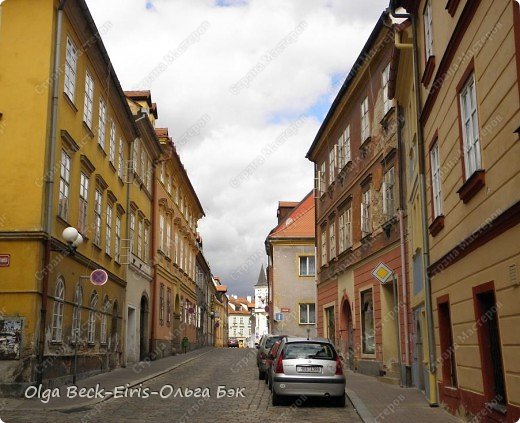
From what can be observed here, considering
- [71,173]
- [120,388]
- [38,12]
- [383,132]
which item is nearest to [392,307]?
[383,132]

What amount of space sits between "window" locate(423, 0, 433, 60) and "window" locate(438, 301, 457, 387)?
17.0 feet

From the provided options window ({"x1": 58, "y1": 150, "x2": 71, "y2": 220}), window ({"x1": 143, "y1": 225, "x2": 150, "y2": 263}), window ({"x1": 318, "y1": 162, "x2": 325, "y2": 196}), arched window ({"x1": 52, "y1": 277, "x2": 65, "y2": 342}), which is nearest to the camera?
arched window ({"x1": 52, "y1": 277, "x2": 65, "y2": 342})

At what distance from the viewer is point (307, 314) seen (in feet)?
145

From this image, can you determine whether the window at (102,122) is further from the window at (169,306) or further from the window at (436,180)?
the window at (169,306)

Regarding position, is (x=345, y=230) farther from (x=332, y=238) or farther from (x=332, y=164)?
(x=332, y=164)

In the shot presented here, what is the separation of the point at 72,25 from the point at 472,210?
43.4ft

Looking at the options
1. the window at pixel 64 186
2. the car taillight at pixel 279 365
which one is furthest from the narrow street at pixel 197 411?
the window at pixel 64 186

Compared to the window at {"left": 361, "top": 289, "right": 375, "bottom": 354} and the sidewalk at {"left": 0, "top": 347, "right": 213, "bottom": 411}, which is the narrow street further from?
the window at {"left": 361, "top": 289, "right": 375, "bottom": 354}

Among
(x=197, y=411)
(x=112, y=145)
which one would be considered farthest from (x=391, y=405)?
(x=112, y=145)

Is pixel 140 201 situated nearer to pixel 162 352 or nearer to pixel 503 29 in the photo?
pixel 162 352

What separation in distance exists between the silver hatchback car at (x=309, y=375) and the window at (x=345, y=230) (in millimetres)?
11763

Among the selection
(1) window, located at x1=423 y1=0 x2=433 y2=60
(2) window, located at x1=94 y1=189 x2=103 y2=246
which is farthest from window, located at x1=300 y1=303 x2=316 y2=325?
(1) window, located at x1=423 y1=0 x2=433 y2=60

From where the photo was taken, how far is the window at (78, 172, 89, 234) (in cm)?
2005

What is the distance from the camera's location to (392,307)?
69.0 ft
